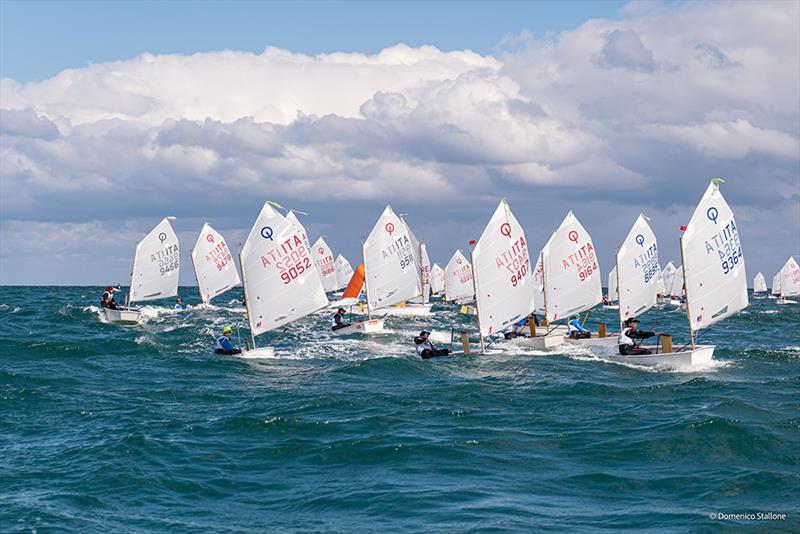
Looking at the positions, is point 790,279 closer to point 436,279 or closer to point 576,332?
point 436,279

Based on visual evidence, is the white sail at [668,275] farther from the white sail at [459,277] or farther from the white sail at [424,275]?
the white sail at [424,275]

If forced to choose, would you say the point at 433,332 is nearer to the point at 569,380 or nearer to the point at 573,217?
the point at 573,217

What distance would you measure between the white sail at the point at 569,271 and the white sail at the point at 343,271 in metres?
70.0

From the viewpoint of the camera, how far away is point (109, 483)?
18828mm

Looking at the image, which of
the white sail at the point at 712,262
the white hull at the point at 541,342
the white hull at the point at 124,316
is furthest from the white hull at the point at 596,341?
the white hull at the point at 124,316

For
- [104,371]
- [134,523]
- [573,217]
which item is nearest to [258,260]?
[104,371]

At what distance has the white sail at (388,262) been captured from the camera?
177 feet

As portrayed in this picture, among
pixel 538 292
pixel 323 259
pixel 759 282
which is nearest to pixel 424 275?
pixel 538 292

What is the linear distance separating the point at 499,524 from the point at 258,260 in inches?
1034

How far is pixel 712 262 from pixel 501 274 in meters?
9.42

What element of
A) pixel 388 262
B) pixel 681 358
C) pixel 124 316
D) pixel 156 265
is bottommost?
pixel 681 358

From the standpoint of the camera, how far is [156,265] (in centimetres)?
6738

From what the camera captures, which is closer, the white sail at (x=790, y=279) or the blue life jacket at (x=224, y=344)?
the blue life jacket at (x=224, y=344)

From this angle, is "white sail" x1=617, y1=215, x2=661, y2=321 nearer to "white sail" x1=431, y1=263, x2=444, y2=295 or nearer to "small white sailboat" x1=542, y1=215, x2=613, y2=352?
"small white sailboat" x1=542, y1=215, x2=613, y2=352
